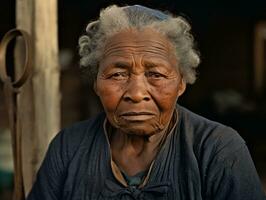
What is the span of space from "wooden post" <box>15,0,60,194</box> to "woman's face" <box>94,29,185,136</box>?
2.55 feet

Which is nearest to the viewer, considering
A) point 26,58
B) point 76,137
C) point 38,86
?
point 76,137

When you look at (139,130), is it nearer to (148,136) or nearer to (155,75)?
(148,136)

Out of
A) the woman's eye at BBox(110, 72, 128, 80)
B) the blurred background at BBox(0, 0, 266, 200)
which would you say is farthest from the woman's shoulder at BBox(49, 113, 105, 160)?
the blurred background at BBox(0, 0, 266, 200)

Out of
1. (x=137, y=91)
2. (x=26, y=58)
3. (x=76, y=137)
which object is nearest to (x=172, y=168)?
(x=137, y=91)

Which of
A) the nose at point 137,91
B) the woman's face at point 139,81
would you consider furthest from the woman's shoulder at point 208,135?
the nose at point 137,91

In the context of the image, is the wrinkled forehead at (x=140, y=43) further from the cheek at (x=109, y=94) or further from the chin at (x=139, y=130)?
the chin at (x=139, y=130)

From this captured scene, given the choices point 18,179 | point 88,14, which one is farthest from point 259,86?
point 18,179

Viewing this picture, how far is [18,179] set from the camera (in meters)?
2.90

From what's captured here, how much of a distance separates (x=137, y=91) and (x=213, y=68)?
6439mm

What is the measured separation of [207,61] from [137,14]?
20.7 feet

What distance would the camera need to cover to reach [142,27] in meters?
2.37

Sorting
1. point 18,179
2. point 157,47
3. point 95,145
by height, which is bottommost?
point 18,179

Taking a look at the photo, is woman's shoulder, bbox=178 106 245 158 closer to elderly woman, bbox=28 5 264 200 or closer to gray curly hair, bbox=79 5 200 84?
elderly woman, bbox=28 5 264 200

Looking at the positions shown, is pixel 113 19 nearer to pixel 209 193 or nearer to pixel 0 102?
pixel 209 193
